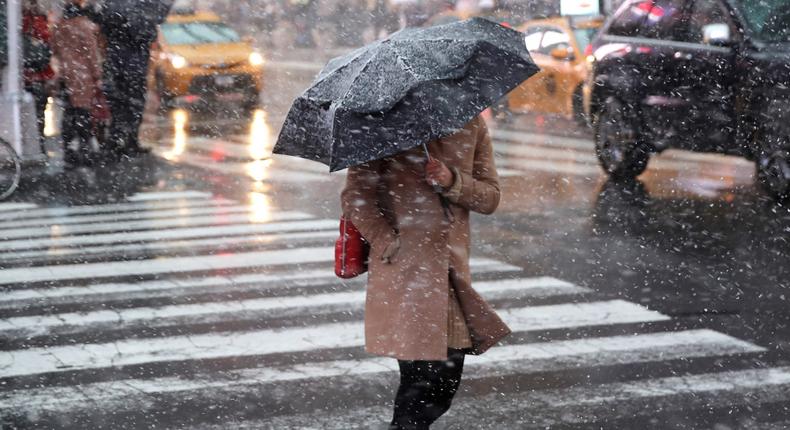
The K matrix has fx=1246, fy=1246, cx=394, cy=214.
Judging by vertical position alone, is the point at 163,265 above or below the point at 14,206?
above

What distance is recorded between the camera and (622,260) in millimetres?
8609

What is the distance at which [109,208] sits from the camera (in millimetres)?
11156

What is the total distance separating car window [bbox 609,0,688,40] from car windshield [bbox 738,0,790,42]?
0.72m

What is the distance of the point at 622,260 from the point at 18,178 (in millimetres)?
5895

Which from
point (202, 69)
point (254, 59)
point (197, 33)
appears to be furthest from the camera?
point (197, 33)

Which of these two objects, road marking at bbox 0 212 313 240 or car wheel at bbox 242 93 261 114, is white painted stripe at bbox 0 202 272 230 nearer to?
road marking at bbox 0 212 313 240

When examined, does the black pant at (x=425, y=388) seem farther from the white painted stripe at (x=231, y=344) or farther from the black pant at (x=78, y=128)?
the black pant at (x=78, y=128)

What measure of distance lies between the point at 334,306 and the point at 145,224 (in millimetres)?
3416

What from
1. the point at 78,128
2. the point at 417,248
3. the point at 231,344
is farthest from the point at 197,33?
the point at 417,248

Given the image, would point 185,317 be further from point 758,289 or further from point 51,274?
point 758,289

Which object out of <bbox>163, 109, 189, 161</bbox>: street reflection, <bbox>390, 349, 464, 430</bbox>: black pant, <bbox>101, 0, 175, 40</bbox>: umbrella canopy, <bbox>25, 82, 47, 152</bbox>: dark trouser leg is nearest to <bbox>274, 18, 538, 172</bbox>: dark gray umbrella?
<bbox>390, 349, 464, 430</bbox>: black pant

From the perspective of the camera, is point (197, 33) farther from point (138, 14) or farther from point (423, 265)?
point (423, 265)

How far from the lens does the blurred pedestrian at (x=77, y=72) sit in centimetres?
1360

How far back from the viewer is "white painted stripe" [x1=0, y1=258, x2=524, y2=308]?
7559 millimetres
